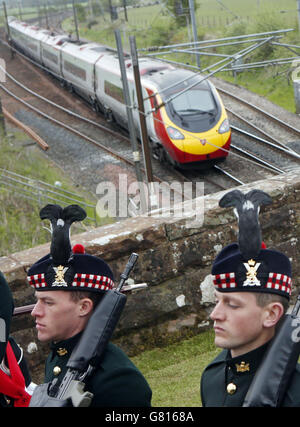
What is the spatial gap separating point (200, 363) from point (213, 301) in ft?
2.25

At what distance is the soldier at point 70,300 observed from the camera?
3.87 meters

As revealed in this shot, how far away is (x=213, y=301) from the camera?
666cm

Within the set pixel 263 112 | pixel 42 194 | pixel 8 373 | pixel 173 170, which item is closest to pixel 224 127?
pixel 173 170

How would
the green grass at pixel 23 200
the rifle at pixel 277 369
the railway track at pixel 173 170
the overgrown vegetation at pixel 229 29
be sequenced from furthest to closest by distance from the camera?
the overgrown vegetation at pixel 229 29, the railway track at pixel 173 170, the green grass at pixel 23 200, the rifle at pixel 277 369

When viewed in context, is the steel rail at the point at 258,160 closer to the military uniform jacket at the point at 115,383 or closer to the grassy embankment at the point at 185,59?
the grassy embankment at the point at 185,59

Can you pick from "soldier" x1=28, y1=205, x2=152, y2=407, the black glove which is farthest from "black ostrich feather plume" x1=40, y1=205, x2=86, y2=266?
Answer: the black glove

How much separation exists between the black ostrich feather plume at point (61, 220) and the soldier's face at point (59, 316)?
0.25m

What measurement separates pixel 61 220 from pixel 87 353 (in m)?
0.75

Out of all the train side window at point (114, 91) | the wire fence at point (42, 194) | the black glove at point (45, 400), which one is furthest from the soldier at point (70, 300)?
the train side window at point (114, 91)

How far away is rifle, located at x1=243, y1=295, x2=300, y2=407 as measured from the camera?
3184 millimetres

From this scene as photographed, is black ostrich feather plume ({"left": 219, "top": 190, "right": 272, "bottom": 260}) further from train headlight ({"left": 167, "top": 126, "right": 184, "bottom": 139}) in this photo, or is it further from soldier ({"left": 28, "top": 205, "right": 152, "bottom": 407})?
train headlight ({"left": 167, "top": 126, "right": 184, "bottom": 139})

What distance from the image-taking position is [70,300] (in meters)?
3.98
